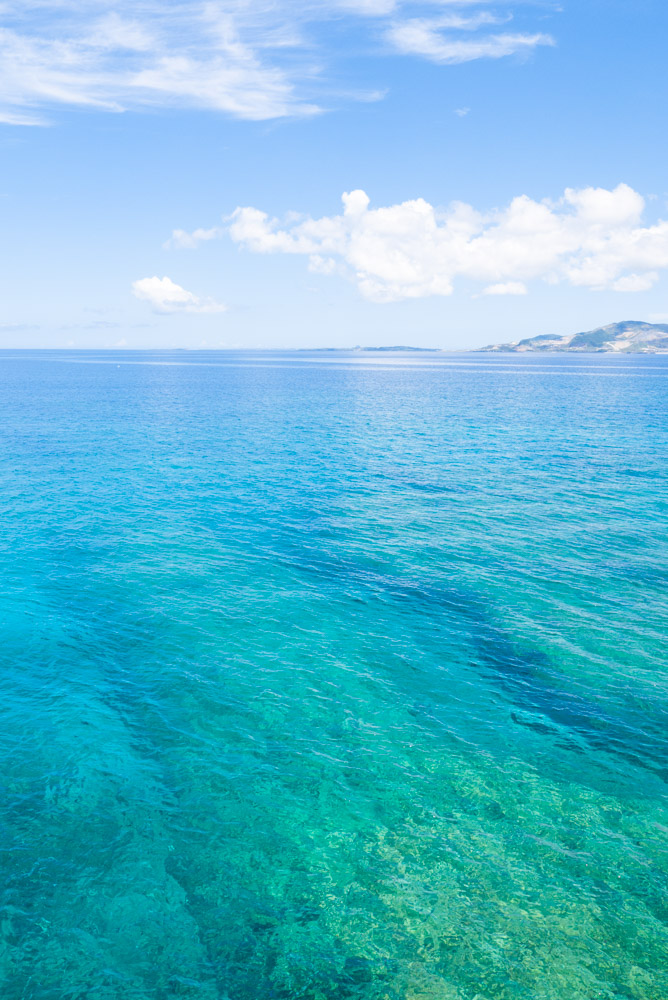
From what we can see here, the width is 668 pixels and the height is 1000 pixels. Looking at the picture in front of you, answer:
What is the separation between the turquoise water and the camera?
60.9 ft

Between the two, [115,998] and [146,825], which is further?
[146,825]

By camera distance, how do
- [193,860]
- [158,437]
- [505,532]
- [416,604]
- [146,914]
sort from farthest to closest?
[158,437]
[505,532]
[416,604]
[193,860]
[146,914]

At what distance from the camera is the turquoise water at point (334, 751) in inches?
731

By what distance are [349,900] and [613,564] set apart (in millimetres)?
36783

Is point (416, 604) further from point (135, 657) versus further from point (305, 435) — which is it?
point (305, 435)

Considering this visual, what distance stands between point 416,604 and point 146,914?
1040 inches

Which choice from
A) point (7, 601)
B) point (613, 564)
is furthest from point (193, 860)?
point (613, 564)

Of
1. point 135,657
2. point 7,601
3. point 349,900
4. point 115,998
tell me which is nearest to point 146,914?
point 115,998

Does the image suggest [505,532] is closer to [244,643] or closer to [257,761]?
[244,643]

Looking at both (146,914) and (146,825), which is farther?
(146,825)

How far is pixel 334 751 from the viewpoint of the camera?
91.0 ft

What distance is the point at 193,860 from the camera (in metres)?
21.8

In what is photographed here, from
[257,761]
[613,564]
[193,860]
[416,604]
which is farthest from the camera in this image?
[613,564]

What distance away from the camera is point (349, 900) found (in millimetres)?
20219
